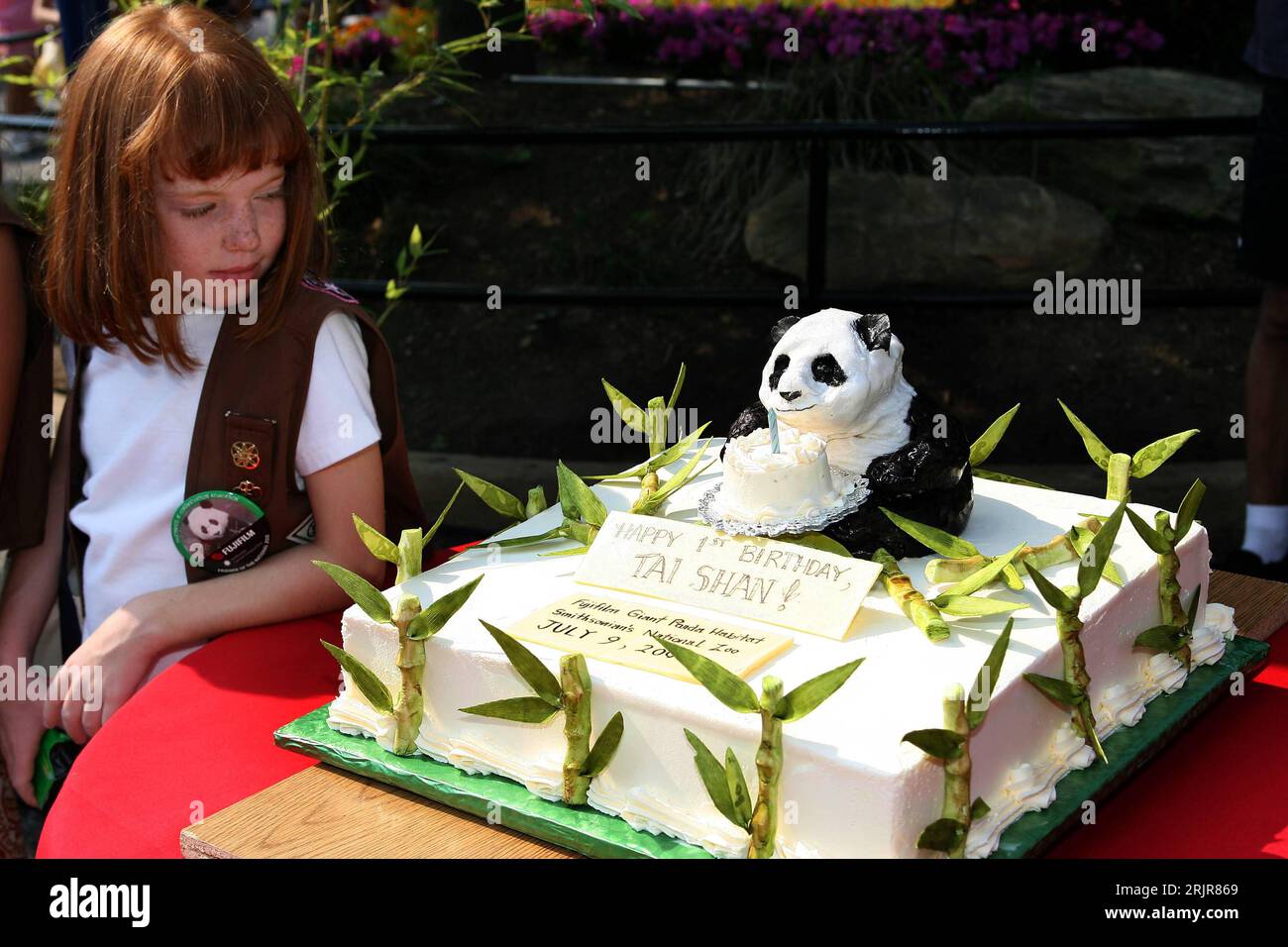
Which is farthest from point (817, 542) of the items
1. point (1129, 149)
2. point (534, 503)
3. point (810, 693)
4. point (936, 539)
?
point (1129, 149)

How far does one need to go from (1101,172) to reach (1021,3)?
145 cm

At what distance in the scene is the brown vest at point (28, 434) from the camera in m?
2.04

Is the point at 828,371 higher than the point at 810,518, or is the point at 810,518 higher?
the point at 828,371

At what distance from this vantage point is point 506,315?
5.23 meters

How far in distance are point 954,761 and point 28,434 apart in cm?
146

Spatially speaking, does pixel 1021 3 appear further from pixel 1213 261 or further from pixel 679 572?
pixel 679 572

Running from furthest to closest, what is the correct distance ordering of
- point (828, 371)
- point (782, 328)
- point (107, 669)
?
point (107, 669) → point (782, 328) → point (828, 371)

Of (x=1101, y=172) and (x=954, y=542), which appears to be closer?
(x=954, y=542)

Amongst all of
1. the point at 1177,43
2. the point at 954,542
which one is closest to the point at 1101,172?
the point at 1177,43

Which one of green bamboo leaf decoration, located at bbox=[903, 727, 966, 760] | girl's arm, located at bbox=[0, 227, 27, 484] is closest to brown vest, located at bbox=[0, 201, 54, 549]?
girl's arm, located at bbox=[0, 227, 27, 484]

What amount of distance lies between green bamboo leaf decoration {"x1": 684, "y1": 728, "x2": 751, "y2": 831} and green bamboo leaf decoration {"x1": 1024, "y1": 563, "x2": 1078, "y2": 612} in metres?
0.38

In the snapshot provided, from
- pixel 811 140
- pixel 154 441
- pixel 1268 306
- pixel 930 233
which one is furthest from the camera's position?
pixel 930 233

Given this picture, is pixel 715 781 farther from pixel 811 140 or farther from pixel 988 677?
pixel 811 140

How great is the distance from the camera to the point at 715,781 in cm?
130
